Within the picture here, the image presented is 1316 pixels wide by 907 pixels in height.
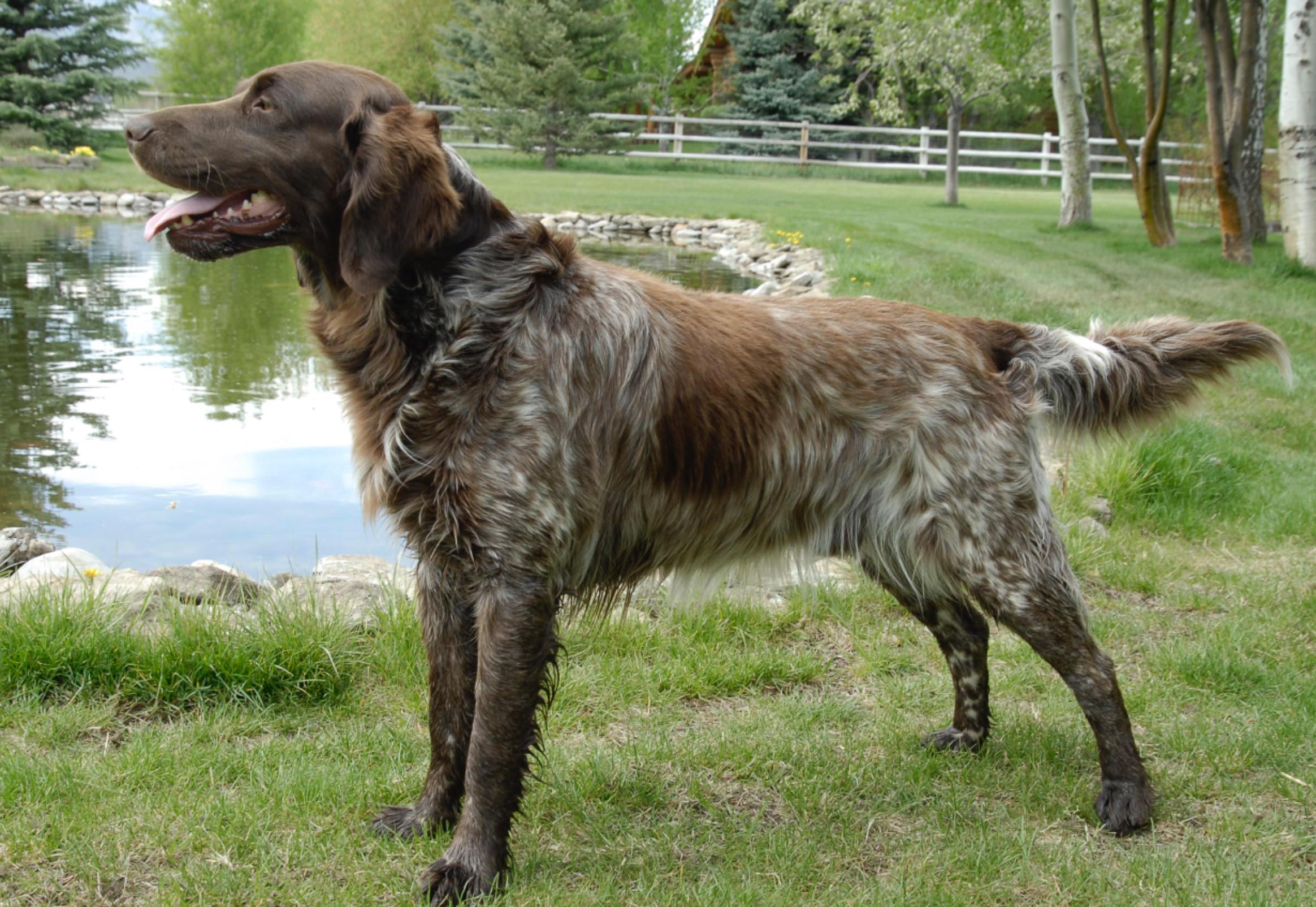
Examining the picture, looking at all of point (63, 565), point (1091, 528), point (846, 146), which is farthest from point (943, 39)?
point (63, 565)

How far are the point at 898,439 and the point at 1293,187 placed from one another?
1070 cm

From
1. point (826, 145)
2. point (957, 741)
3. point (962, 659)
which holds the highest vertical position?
point (826, 145)

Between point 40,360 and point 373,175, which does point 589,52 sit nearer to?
point 40,360

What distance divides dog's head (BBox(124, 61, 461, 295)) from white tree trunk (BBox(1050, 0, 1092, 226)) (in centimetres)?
1480

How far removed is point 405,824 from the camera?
3217 millimetres

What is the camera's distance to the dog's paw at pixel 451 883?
9.49 ft

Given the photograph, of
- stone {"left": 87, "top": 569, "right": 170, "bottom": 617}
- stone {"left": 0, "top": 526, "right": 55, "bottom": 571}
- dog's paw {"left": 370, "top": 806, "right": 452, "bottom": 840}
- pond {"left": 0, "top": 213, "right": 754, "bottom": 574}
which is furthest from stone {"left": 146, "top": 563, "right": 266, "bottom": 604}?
dog's paw {"left": 370, "top": 806, "right": 452, "bottom": 840}

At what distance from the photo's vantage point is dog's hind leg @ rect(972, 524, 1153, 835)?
336cm

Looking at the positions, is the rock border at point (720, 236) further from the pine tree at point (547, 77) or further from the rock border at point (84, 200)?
the pine tree at point (547, 77)

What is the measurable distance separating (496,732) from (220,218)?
59.0 inches

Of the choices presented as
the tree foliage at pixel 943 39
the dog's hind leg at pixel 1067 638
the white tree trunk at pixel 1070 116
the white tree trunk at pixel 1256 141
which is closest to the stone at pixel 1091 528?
the dog's hind leg at pixel 1067 638

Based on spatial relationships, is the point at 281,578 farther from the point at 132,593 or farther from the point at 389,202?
the point at 389,202

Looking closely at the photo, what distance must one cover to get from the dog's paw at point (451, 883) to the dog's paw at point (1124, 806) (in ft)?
5.80

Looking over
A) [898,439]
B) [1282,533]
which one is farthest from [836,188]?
[898,439]
